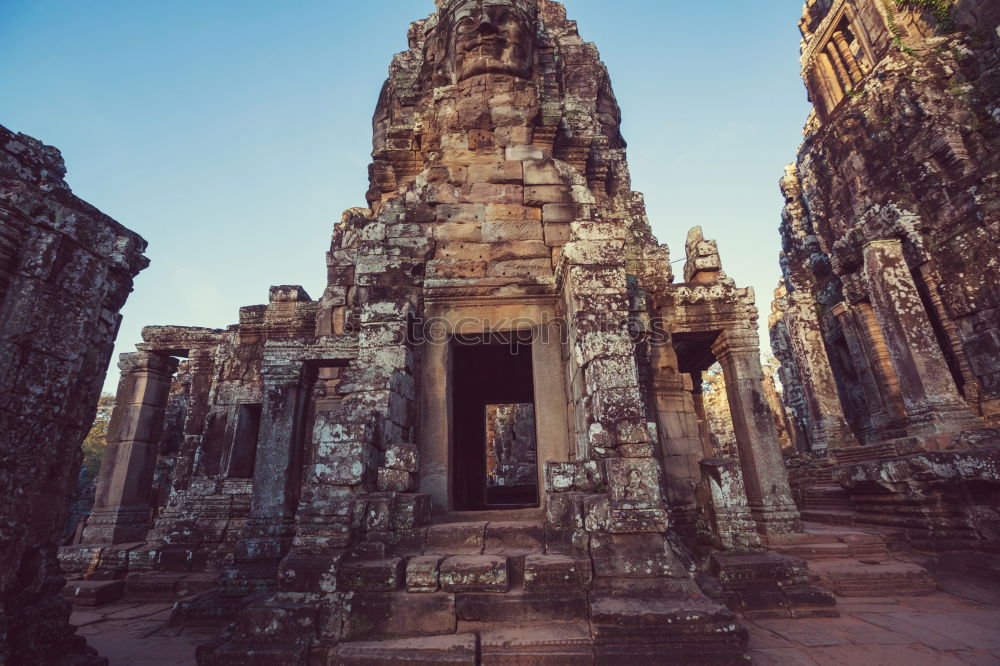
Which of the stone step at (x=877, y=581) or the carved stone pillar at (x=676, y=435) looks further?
the carved stone pillar at (x=676, y=435)

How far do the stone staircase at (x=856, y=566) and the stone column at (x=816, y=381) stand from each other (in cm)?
804

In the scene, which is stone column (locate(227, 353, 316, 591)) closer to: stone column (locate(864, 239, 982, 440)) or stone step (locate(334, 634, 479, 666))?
stone step (locate(334, 634, 479, 666))

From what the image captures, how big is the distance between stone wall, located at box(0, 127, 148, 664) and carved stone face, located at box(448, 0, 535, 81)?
5700 millimetres

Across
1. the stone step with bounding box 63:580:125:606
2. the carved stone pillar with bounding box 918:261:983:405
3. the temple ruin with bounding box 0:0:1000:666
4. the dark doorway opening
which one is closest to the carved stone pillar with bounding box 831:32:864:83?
the temple ruin with bounding box 0:0:1000:666

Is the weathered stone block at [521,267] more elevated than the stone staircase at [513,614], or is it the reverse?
the weathered stone block at [521,267]

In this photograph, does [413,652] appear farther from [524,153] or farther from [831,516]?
[831,516]

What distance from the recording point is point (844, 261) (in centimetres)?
974

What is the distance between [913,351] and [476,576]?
8.60 m

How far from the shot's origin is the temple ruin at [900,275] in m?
6.71

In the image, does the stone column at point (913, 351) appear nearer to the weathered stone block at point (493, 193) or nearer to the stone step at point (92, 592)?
the weathered stone block at point (493, 193)

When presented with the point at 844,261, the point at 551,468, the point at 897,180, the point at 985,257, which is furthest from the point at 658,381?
the point at 897,180

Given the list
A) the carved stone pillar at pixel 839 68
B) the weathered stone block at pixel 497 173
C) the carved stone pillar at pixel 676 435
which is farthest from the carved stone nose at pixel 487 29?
the carved stone pillar at pixel 839 68

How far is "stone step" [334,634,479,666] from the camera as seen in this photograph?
3.06m

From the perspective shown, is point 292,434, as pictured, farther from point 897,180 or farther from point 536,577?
point 897,180
